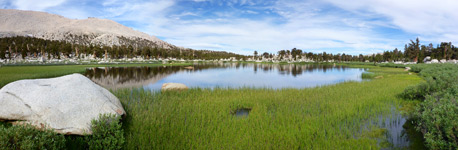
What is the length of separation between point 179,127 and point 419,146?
382 inches

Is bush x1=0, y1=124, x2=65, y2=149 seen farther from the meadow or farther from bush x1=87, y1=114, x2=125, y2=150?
the meadow

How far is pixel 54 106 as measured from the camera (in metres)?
7.75

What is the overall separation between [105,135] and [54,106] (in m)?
2.28

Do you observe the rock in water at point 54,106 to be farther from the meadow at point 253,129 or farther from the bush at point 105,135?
the meadow at point 253,129

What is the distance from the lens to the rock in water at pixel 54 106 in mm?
7457

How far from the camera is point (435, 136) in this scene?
693 centimetres

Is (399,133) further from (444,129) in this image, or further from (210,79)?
(210,79)

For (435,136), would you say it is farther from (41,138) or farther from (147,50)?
(147,50)

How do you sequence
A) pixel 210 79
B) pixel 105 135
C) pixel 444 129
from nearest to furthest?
pixel 444 129
pixel 105 135
pixel 210 79

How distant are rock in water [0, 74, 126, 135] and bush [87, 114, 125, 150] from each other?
40 centimetres

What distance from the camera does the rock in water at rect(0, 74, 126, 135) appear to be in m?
7.46

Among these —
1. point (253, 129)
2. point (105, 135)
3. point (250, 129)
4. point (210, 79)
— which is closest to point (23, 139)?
point (105, 135)

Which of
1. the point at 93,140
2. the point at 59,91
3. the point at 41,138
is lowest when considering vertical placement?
the point at 93,140

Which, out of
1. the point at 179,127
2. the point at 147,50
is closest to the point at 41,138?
the point at 179,127
